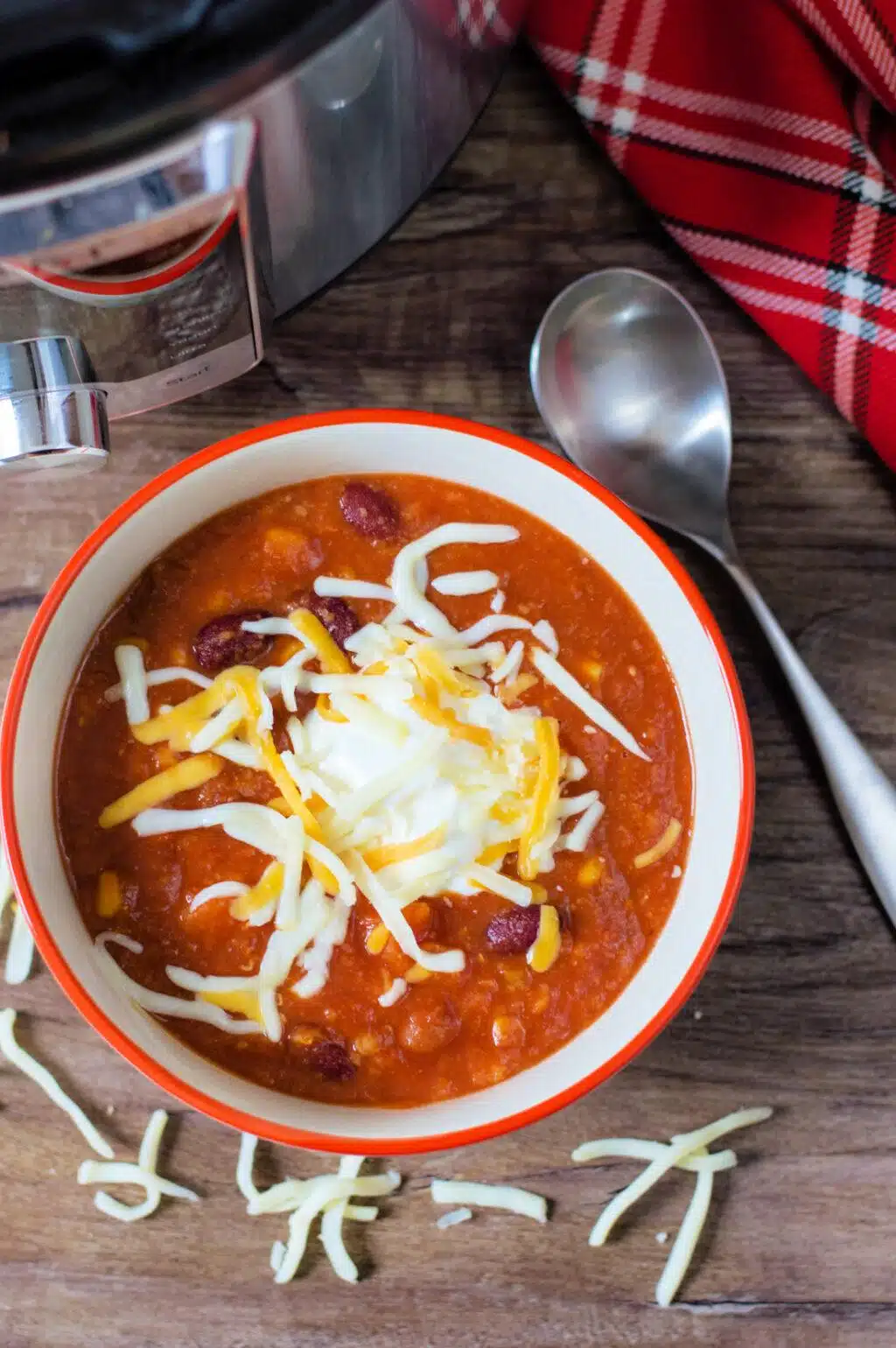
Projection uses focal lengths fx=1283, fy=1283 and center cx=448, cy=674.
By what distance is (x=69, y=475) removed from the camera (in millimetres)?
1453

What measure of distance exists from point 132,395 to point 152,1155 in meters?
0.83

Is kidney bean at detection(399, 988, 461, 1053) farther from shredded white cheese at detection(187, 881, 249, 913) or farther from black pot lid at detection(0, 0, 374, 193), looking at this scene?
black pot lid at detection(0, 0, 374, 193)

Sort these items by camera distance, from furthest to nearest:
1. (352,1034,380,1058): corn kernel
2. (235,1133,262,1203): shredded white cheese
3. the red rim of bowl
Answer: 1. (235,1133,262,1203): shredded white cheese
2. (352,1034,380,1058): corn kernel
3. the red rim of bowl

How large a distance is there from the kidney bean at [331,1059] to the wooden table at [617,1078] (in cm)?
21

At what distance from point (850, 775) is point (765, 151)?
0.72 m

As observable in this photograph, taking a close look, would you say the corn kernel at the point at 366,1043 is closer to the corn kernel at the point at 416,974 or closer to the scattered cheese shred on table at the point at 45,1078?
the corn kernel at the point at 416,974

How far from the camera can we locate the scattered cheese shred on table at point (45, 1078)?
4.68 ft

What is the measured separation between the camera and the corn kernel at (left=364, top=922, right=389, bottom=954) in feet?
4.24

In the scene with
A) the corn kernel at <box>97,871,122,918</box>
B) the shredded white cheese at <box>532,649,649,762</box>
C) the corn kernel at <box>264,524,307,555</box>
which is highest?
the corn kernel at <box>264,524,307,555</box>

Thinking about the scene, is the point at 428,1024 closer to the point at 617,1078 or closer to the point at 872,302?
the point at 617,1078

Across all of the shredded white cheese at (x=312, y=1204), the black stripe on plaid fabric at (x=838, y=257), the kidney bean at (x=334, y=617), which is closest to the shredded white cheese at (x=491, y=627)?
the kidney bean at (x=334, y=617)

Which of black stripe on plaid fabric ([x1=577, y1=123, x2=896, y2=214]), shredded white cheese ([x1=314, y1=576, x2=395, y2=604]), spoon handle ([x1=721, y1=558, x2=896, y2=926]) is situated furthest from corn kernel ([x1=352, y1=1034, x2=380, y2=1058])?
black stripe on plaid fabric ([x1=577, y1=123, x2=896, y2=214])

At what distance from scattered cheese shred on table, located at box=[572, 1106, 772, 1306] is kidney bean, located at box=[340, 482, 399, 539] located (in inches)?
28.7

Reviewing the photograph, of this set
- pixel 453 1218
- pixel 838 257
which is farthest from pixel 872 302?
pixel 453 1218
